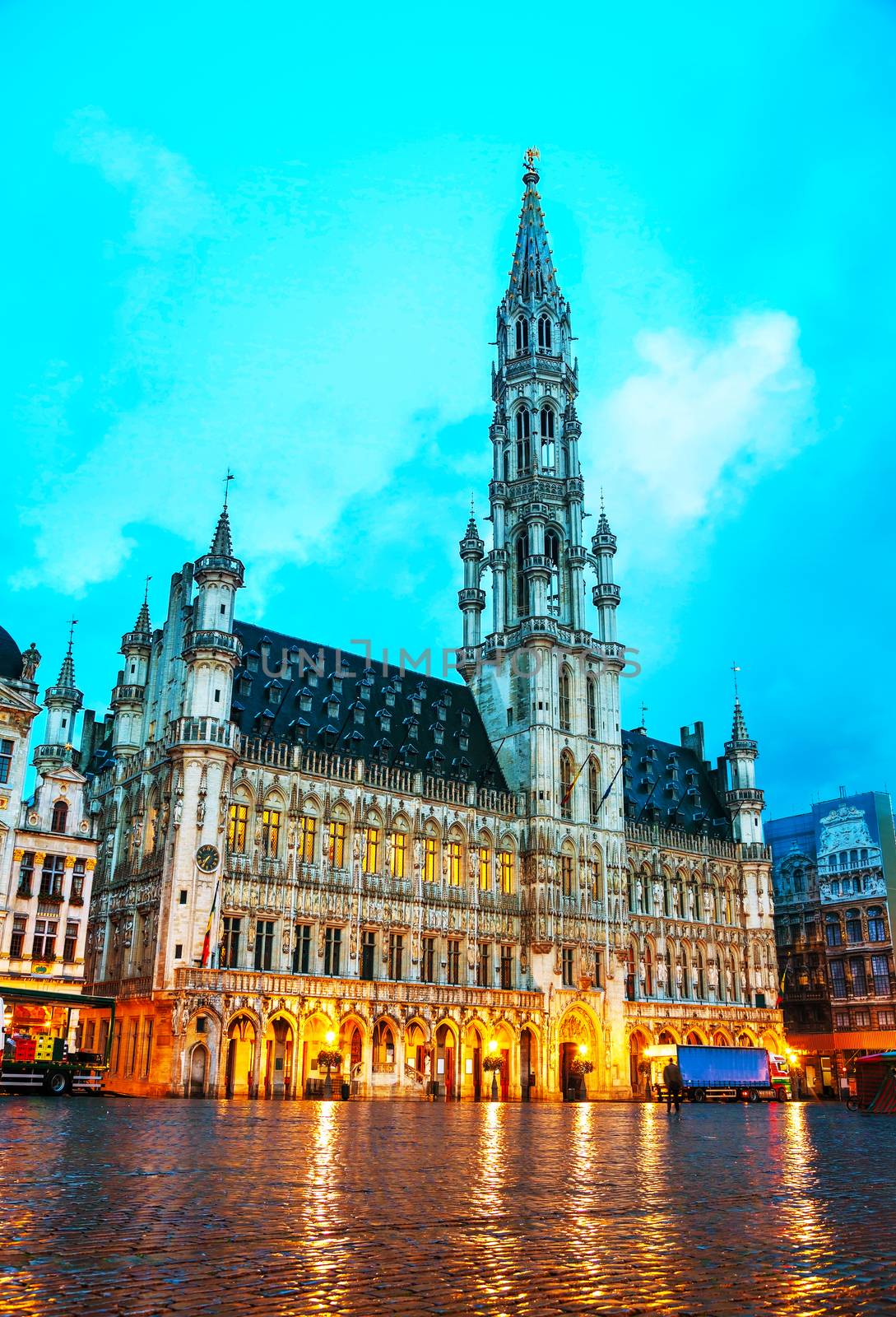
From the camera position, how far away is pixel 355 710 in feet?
232

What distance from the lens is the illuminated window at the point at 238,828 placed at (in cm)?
6062

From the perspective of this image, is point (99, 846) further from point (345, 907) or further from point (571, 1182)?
point (571, 1182)

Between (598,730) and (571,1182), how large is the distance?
2628 inches

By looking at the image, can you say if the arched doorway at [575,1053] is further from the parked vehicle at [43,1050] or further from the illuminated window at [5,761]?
the illuminated window at [5,761]

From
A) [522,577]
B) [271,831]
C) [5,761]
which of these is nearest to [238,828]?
[271,831]

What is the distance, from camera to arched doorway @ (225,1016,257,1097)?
57000 mm

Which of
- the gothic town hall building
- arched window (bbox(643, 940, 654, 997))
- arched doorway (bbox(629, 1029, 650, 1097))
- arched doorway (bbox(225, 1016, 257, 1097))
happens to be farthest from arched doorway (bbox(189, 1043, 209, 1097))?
arched window (bbox(643, 940, 654, 997))

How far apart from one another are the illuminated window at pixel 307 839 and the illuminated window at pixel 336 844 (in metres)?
0.93

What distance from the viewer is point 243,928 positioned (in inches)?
2350

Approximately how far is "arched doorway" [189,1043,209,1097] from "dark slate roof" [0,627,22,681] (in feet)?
67.2

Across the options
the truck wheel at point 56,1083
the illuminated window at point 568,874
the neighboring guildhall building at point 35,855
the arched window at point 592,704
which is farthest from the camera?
the arched window at point 592,704

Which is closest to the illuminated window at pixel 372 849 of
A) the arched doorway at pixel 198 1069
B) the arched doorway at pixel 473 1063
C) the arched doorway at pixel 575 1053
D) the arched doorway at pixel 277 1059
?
the arched doorway at pixel 277 1059

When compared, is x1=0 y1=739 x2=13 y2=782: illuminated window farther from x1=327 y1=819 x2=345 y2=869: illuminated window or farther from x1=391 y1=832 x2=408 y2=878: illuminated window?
x1=391 y1=832 x2=408 y2=878: illuminated window

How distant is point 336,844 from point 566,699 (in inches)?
901
